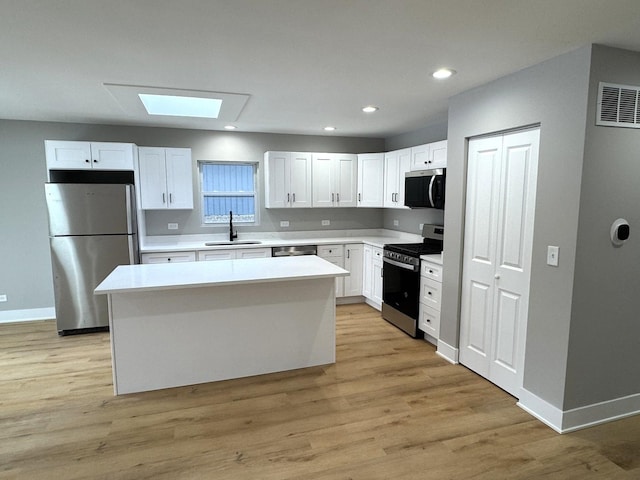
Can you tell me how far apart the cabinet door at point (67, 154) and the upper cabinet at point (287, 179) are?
222 centimetres

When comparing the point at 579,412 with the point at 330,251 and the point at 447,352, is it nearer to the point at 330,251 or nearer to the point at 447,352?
the point at 447,352

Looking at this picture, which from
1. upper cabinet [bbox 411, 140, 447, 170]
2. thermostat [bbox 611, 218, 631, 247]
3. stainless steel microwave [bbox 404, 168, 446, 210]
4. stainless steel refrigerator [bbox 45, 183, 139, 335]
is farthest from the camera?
stainless steel refrigerator [bbox 45, 183, 139, 335]

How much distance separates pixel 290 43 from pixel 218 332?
227 centimetres

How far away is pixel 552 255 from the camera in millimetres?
2426

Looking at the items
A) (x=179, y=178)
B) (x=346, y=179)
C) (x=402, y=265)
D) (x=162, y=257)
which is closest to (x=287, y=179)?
(x=346, y=179)

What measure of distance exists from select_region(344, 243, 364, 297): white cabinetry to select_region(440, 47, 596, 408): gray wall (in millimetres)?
2653

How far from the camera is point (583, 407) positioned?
244 centimetres

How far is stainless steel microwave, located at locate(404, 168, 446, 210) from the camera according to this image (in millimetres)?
3807

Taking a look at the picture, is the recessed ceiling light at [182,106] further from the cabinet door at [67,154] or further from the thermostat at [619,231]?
the thermostat at [619,231]

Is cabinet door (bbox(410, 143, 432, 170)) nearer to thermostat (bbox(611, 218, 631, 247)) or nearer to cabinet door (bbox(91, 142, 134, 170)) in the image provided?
thermostat (bbox(611, 218, 631, 247))

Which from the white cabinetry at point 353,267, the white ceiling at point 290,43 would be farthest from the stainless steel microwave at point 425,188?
the white cabinetry at point 353,267

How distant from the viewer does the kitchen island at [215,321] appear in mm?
2820

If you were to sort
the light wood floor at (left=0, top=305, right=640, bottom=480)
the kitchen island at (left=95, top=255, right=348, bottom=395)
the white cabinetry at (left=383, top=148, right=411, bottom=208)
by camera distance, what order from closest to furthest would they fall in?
the light wood floor at (left=0, top=305, right=640, bottom=480), the kitchen island at (left=95, top=255, right=348, bottom=395), the white cabinetry at (left=383, top=148, right=411, bottom=208)

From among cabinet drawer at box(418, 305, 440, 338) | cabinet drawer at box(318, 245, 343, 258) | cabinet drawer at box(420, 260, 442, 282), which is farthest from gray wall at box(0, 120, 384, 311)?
cabinet drawer at box(418, 305, 440, 338)
